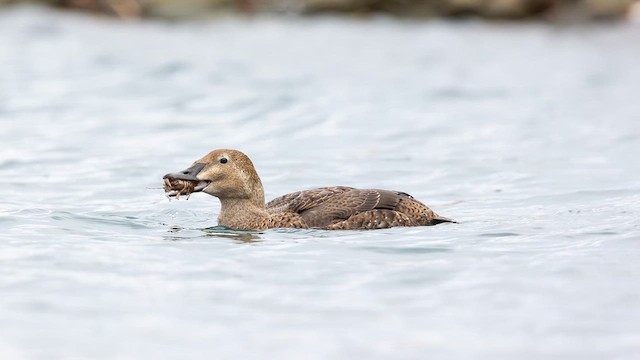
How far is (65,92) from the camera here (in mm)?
24688

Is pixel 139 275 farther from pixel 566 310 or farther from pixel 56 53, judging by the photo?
pixel 56 53

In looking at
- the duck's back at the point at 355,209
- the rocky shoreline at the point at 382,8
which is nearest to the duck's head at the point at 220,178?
the duck's back at the point at 355,209

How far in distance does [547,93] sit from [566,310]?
1613cm

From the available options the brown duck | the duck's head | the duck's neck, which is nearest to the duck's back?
the brown duck

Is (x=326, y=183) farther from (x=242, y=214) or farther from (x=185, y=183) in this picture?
(x=185, y=183)

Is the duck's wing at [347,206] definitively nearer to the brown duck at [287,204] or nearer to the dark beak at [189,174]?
the brown duck at [287,204]

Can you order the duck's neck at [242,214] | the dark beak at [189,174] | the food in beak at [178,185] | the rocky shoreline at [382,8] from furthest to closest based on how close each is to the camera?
the rocky shoreline at [382,8] < the duck's neck at [242,214] < the food in beak at [178,185] < the dark beak at [189,174]

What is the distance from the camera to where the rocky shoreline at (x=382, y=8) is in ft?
116

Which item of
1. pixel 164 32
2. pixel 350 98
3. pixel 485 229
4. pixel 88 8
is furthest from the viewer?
pixel 88 8

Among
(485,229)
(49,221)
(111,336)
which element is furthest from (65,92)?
(111,336)

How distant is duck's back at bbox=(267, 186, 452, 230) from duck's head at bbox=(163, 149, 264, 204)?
362mm

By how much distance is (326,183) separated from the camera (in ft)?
52.5

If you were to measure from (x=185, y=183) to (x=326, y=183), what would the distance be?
460 cm

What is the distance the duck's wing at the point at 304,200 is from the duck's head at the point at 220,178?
21cm
